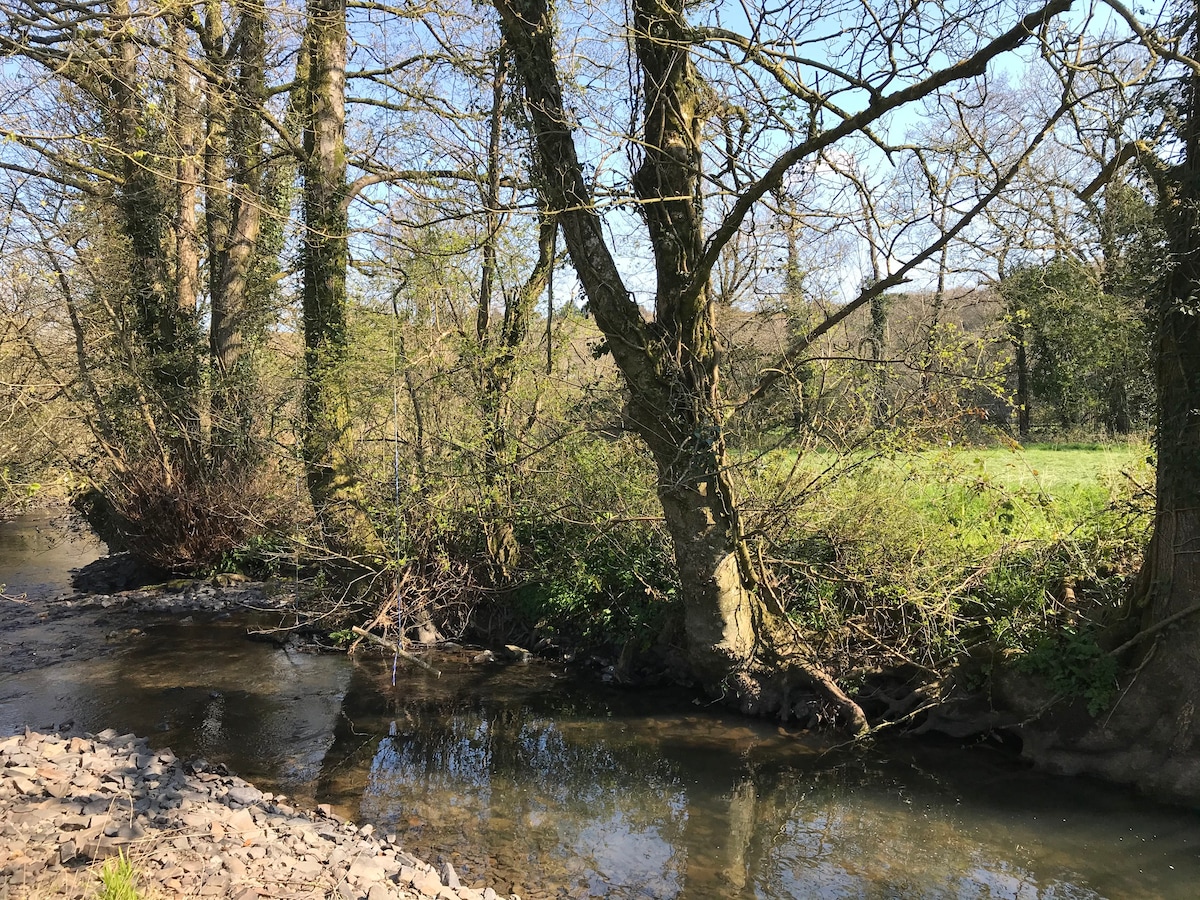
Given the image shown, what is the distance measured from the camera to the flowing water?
18.6 ft

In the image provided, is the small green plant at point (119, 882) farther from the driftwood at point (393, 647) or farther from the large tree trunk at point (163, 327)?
the large tree trunk at point (163, 327)

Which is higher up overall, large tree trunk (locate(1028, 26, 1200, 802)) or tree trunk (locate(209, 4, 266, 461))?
tree trunk (locate(209, 4, 266, 461))

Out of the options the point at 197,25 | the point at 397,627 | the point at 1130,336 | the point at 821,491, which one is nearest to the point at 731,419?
the point at 821,491

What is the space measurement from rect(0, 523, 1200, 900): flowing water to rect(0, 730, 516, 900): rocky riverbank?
0.81m

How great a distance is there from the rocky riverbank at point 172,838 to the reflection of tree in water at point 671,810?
820 mm

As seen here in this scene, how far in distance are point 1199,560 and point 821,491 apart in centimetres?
325

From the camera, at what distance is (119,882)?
133 inches

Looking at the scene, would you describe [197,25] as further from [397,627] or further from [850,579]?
[850,579]

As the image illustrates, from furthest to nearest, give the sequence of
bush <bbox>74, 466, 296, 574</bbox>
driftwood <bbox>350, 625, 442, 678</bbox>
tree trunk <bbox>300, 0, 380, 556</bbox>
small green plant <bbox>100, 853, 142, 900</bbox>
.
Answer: bush <bbox>74, 466, 296, 574</bbox>, tree trunk <bbox>300, 0, 380, 556</bbox>, driftwood <bbox>350, 625, 442, 678</bbox>, small green plant <bbox>100, 853, 142, 900</bbox>

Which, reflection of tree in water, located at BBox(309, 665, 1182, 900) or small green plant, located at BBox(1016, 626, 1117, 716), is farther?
small green plant, located at BBox(1016, 626, 1117, 716)

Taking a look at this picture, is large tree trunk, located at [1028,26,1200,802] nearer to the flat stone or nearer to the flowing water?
the flowing water

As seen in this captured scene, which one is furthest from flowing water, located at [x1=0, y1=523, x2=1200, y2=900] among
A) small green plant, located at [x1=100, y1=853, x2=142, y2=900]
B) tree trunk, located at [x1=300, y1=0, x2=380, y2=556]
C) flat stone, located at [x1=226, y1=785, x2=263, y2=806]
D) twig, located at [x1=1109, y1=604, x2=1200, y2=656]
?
small green plant, located at [x1=100, y1=853, x2=142, y2=900]

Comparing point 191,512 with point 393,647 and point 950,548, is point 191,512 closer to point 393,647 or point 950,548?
point 393,647

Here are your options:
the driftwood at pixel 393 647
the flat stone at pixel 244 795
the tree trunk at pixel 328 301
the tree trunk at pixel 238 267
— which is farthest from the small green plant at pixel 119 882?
the tree trunk at pixel 238 267
